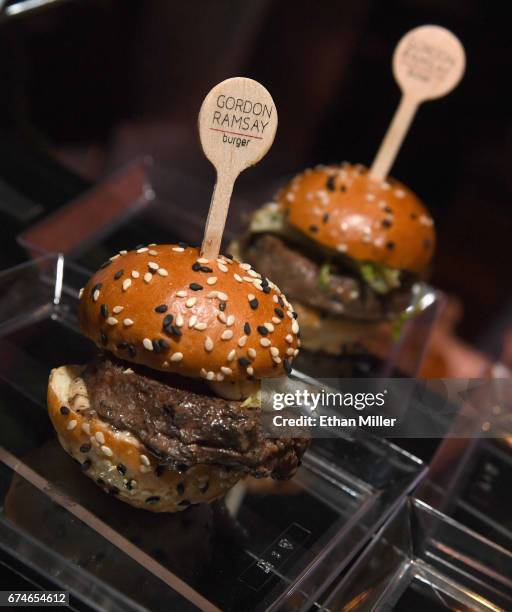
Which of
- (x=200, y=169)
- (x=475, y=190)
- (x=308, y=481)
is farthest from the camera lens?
(x=475, y=190)

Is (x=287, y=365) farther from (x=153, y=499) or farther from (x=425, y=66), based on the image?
(x=425, y=66)

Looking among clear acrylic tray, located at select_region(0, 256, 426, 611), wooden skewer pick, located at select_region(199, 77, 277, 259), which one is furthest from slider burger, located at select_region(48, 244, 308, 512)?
wooden skewer pick, located at select_region(199, 77, 277, 259)

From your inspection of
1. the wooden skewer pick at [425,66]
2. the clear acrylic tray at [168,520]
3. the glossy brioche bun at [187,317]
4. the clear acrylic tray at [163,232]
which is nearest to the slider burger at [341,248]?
the clear acrylic tray at [163,232]

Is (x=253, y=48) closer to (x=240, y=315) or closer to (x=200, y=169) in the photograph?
(x=200, y=169)

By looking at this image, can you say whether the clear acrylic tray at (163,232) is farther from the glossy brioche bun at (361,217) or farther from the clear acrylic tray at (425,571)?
the clear acrylic tray at (425,571)

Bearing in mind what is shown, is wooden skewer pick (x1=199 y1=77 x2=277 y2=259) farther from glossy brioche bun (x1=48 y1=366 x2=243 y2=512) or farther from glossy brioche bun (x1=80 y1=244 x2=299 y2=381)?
glossy brioche bun (x1=48 y1=366 x2=243 y2=512)

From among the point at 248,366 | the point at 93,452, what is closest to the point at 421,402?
the point at 248,366
